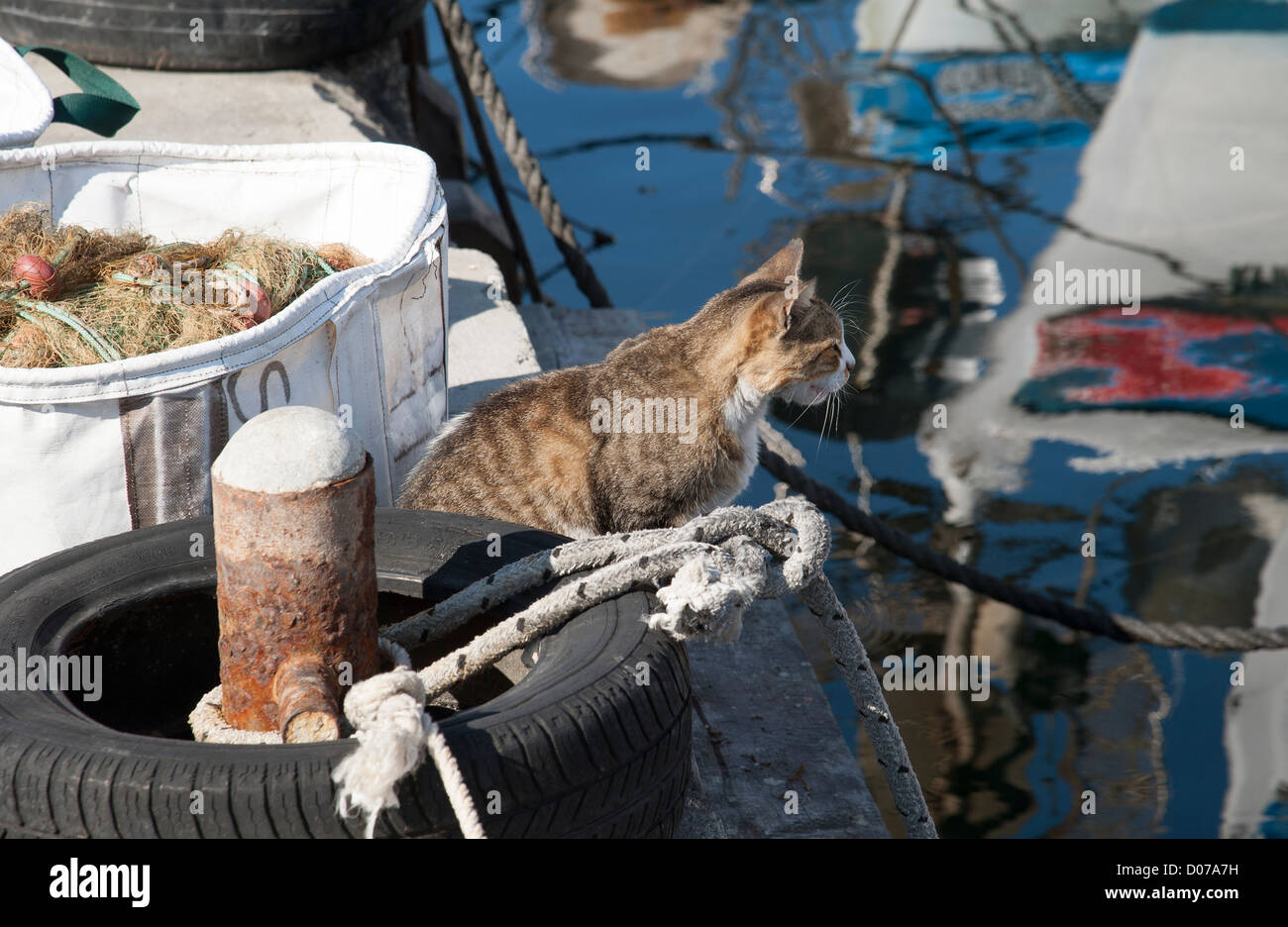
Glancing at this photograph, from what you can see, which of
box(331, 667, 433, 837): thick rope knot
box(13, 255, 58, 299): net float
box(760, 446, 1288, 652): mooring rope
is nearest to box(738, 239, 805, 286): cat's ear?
box(760, 446, 1288, 652): mooring rope

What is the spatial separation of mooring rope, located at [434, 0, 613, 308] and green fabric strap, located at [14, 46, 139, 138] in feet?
5.79

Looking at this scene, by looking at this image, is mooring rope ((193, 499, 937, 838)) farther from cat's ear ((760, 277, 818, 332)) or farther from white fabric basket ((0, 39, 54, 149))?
white fabric basket ((0, 39, 54, 149))

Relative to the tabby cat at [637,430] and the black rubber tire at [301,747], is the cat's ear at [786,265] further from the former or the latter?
the black rubber tire at [301,747]

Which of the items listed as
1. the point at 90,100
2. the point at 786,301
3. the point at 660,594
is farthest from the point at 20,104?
the point at 660,594

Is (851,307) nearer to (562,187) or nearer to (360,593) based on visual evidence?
(562,187)

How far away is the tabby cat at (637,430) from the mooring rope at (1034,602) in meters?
0.78

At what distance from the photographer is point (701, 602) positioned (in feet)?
6.16

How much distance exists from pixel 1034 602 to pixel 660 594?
2.29 metres

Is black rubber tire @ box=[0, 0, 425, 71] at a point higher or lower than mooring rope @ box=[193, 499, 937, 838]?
higher

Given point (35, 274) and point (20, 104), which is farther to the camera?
point (20, 104)

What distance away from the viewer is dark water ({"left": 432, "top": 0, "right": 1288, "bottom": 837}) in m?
4.00

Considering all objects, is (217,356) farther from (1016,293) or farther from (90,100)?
(1016,293)

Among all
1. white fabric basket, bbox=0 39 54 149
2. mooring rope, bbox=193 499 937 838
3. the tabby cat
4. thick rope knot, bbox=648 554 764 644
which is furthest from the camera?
white fabric basket, bbox=0 39 54 149

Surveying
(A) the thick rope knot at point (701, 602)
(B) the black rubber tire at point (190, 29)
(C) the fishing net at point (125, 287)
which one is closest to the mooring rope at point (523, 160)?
(B) the black rubber tire at point (190, 29)
